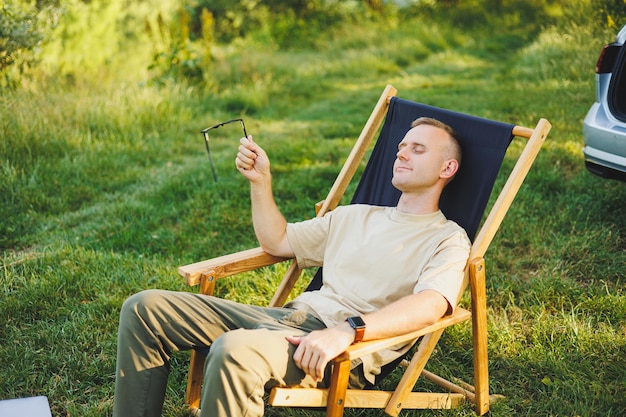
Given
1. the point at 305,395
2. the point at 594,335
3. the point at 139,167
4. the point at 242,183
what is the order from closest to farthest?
1. the point at 305,395
2. the point at 594,335
3. the point at 242,183
4. the point at 139,167

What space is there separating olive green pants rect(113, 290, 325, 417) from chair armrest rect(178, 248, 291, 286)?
14 cm

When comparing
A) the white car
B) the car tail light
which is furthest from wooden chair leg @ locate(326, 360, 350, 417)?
the car tail light

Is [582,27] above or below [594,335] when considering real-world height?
above

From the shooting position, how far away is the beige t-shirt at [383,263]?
2.71 m

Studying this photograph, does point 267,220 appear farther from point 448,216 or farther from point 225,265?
point 448,216

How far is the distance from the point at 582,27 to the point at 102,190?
227 inches

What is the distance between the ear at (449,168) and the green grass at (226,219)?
3.39 feet

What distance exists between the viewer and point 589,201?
4871 millimetres

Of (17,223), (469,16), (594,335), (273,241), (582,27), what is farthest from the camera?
(469,16)

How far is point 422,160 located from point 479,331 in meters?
0.77

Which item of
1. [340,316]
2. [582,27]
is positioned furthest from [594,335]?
[582,27]

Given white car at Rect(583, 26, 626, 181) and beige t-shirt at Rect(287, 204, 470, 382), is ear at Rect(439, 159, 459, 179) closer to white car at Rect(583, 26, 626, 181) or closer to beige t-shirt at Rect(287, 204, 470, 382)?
beige t-shirt at Rect(287, 204, 470, 382)

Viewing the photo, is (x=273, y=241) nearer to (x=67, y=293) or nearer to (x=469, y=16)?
(x=67, y=293)

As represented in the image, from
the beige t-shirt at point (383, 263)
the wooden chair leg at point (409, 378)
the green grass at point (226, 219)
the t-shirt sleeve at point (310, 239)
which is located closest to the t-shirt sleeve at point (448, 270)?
the beige t-shirt at point (383, 263)
